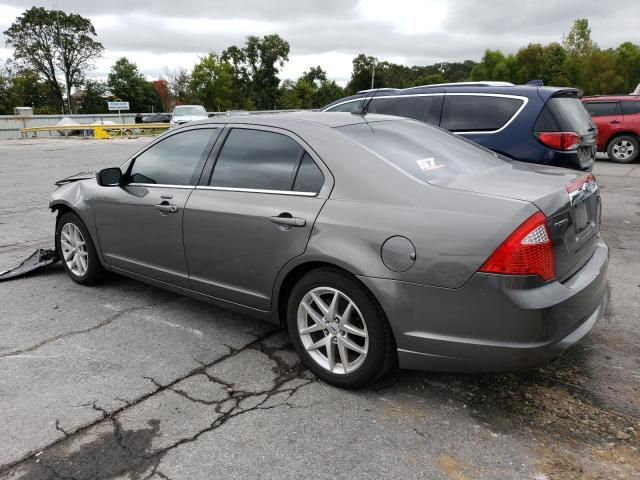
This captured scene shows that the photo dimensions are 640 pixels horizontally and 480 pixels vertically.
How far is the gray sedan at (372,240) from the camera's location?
2.55 metres

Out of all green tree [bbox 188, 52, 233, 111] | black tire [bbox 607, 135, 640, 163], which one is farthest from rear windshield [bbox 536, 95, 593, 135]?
green tree [bbox 188, 52, 233, 111]

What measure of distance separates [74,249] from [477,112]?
484 cm

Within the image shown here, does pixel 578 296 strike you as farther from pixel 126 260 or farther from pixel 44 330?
pixel 44 330

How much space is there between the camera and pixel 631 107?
540 inches

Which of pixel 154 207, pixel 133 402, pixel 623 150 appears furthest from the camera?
pixel 623 150

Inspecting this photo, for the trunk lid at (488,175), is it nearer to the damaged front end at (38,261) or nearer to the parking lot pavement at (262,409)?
the parking lot pavement at (262,409)

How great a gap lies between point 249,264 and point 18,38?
252 ft

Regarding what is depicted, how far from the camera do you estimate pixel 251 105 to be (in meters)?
76.2

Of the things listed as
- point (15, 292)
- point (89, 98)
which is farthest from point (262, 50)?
point (15, 292)

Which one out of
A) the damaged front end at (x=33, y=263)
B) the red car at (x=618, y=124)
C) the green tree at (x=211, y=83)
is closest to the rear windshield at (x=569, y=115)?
the damaged front end at (x=33, y=263)

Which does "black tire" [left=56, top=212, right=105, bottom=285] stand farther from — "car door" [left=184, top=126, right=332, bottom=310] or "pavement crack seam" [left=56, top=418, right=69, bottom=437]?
"pavement crack seam" [left=56, top=418, right=69, bottom=437]

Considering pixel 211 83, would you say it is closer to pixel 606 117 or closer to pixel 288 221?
pixel 606 117

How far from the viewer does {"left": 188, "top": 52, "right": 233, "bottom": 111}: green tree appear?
64.9m

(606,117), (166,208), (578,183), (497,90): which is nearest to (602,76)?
(606,117)
